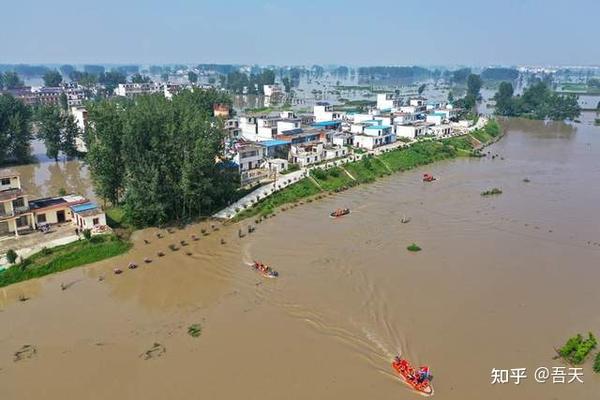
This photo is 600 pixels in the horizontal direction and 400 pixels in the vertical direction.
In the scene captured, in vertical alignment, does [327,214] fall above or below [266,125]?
below

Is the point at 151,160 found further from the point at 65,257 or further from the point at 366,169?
the point at 366,169

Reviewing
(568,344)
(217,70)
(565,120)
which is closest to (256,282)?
(568,344)

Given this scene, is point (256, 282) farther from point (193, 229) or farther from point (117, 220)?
point (117, 220)

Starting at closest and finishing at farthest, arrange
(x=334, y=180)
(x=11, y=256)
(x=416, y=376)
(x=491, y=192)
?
(x=416, y=376)
(x=11, y=256)
(x=491, y=192)
(x=334, y=180)

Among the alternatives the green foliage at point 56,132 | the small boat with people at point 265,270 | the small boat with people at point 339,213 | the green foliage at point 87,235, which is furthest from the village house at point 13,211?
the green foliage at point 56,132

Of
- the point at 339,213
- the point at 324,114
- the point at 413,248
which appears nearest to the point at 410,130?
the point at 324,114

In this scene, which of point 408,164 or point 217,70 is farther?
point 217,70

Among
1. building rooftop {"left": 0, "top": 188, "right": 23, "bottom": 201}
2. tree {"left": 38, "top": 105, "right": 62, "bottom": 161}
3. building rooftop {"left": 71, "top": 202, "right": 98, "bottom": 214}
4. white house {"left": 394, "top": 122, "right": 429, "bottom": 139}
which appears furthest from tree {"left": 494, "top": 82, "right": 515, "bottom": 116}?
building rooftop {"left": 0, "top": 188, "right": 23, "bottom": 201}
